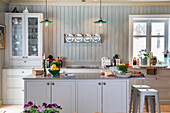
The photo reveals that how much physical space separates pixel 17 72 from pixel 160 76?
3.64m

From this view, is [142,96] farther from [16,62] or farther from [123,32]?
[16,62]

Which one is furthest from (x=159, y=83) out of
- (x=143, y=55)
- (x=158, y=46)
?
(x=158, y=46)

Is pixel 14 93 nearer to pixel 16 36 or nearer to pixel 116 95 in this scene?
pixel 16 36

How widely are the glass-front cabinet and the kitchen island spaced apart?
2043 millimetres

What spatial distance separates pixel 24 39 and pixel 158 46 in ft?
12.3

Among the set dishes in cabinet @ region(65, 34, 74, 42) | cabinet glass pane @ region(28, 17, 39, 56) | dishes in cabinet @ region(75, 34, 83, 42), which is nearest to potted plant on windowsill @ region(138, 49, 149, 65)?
dishes in cabinet @ region(75, 34, 83, 42)

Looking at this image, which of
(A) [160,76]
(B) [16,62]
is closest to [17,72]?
(B) [16,62]

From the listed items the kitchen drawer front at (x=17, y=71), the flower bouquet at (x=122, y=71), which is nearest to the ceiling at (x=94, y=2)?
the kitchen drawer front at (x=17, y=71)

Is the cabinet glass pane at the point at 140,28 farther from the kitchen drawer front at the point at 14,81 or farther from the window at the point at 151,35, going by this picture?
the kitchen drawer front at the point at 14,81

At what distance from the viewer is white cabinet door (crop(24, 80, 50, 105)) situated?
4.05m

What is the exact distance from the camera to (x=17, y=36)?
601 centimetres

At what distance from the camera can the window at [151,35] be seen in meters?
6.48

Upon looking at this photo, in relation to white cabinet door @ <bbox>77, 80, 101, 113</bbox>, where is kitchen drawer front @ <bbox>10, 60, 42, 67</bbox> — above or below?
above

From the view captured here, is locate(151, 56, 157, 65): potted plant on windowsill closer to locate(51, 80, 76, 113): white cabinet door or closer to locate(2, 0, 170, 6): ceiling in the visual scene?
locate(2, 0, 170, 6): ceiling
